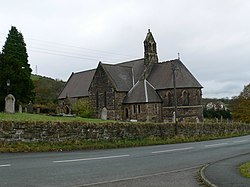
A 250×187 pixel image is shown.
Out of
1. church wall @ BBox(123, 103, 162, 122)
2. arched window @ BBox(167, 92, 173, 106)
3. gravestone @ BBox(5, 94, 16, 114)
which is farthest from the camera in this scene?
arched window @ BBox(167, 92, 173, 106)

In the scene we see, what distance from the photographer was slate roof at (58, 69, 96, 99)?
68438 mm

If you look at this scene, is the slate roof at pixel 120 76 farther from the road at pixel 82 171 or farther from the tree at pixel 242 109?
the road at pixel 82 171

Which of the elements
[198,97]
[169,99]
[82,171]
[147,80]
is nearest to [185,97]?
[198,97]

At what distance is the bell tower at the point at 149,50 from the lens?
5994 cm

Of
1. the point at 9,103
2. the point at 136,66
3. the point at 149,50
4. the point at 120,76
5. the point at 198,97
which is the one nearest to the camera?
the point at 9,103

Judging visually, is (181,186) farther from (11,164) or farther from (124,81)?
(124,81)

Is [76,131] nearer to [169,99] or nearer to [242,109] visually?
[169,99]

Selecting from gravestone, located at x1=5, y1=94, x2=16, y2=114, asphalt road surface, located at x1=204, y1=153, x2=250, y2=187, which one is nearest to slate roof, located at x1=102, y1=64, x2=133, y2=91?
gravestone, located at x1=5, y1=94, x2=16, y2=114

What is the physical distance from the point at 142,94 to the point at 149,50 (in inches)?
394

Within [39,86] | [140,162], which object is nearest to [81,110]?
[39,86]

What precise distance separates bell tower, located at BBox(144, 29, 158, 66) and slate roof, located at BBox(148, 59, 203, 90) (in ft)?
7.11

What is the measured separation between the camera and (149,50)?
6050 centimetres

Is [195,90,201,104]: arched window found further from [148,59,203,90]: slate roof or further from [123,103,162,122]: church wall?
[123,103,162,122]: church wall

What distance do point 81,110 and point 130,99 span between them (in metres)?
8.73
